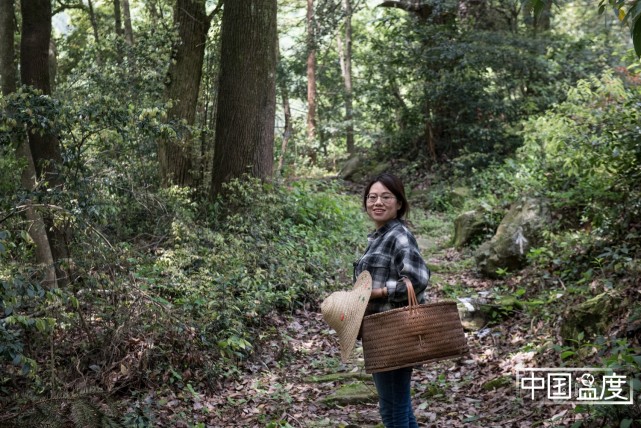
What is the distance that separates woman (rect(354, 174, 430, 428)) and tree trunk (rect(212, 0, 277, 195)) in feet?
21.0

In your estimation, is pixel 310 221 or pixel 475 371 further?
pixel 310 221

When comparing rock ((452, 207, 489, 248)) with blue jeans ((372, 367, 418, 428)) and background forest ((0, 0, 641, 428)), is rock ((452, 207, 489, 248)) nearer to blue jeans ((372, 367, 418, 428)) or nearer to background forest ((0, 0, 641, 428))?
background forest ((0, 0, 641, 428))

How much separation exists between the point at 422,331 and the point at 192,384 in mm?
3040

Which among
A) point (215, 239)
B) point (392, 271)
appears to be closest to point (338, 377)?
point (215, 239)

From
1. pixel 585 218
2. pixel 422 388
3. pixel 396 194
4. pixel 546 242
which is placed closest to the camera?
pixel 396 194

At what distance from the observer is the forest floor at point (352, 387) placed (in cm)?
509

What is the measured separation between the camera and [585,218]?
7816 mm

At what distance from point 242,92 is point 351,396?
5.74 meters

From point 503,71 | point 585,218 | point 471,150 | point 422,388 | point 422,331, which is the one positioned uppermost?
point 503,71

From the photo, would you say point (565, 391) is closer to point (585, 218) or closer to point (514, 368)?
point (514, 368)

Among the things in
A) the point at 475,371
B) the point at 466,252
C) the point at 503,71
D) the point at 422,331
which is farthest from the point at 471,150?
the point at 422,331

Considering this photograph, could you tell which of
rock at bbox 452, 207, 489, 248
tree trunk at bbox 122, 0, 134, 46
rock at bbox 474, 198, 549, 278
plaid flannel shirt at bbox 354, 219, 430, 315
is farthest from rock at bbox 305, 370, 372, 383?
tree trunk at bbox 122, 0, 134, 46

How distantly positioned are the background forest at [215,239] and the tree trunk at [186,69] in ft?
0.12

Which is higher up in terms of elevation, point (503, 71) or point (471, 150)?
point (503, 71)
